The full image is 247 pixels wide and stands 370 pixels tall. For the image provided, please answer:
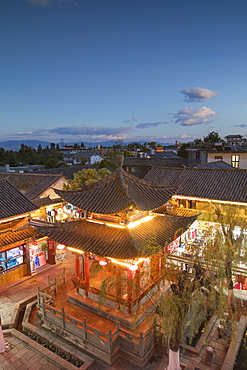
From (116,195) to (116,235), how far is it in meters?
2.19

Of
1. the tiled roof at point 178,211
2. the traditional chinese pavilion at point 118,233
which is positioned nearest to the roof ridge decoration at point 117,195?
the traditional chinese pavilion at point 118,233

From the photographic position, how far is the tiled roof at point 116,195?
13.5 m

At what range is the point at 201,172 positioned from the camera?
2553 centimetres

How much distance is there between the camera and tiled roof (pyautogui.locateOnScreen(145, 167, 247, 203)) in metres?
21.8

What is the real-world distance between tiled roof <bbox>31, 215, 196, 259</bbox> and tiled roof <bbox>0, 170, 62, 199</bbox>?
17352mm

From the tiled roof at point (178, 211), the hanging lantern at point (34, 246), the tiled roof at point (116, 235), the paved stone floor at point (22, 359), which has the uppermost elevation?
the tiled roof at point (116, 235)

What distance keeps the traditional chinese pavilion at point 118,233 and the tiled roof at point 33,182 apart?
17.7m

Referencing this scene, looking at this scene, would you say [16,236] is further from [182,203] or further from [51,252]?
[182,203]

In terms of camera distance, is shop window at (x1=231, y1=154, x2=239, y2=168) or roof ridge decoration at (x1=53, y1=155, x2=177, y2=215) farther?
shop window at (x1=231, y1=154, x2=239, y2=168)

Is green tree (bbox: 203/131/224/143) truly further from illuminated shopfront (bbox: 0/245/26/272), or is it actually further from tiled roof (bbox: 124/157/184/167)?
illuminated shopfront (bbox: 0/245/26/272)

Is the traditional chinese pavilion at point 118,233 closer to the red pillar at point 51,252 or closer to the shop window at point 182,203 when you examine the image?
the red pillar at point 51,252

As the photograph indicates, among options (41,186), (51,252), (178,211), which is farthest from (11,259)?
(178,211)

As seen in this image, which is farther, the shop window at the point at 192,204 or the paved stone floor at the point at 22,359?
the shop window at the point at 192,204

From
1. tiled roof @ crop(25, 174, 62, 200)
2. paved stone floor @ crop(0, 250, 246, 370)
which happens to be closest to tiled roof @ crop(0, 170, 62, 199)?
tiled roof @ crop(25, 174, 62, 200)
